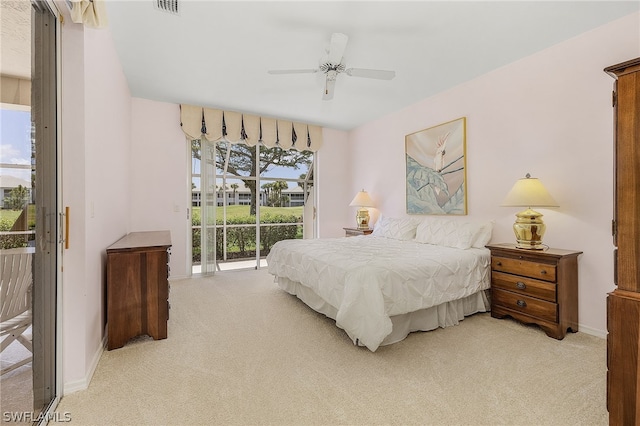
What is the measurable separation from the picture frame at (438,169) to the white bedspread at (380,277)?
87 cm

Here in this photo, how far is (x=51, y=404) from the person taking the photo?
1.58m

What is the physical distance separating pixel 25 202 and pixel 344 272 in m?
2.01

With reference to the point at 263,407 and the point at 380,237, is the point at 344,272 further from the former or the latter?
the point at 380,237

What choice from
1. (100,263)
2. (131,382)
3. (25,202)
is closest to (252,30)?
(25,202)

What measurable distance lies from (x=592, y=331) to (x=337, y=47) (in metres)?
3.36

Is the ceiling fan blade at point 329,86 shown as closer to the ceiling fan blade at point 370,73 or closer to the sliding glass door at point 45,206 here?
the ceiling fan blade at point 370,73

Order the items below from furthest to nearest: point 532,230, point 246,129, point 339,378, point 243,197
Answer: point 243,197
point 246,129
point 532,230
point 339,378

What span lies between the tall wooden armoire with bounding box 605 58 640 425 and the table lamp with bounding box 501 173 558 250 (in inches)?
63.9

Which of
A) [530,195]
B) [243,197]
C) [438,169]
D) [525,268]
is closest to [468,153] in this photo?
[438,169]

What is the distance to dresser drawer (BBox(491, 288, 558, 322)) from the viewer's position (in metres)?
2.47

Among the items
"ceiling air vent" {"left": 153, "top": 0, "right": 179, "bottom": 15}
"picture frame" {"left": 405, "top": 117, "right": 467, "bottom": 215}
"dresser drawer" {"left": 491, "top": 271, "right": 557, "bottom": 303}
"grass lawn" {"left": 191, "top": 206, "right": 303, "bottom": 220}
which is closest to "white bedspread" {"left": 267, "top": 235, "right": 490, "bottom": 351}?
"dresser drawer" {"left": 491, "top": 271, "right": 557, "bottom": 303}

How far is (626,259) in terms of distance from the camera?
1155 millimetres

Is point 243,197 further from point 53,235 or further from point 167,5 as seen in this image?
→ point 53,235

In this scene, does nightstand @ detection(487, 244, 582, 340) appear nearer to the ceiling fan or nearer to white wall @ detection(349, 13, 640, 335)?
white wall @ detection(349, 13, 640, 335)
